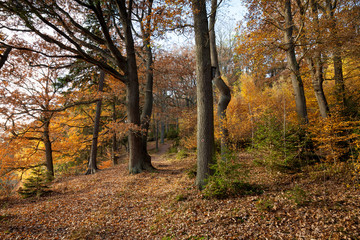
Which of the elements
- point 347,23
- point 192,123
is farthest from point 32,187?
point 347,23

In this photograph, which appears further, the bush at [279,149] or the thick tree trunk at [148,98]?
the thick tree trunk at [148,98]

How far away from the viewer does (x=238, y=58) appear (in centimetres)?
741

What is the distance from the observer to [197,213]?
13.0 ft

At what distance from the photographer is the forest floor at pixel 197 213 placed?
3018 millimetres

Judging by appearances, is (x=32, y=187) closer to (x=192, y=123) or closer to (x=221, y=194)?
(x=221, y=194)

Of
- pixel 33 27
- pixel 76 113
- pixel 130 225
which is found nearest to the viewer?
pixel 130 225

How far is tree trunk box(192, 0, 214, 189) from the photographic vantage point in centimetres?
511

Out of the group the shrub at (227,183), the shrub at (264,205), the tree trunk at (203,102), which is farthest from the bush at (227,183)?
the shrub at (264,205)

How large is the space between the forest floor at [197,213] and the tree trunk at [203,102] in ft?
2.68

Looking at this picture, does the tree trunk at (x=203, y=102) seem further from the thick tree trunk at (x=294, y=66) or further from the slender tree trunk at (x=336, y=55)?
the slender tree trunk at (x=336, y=55)

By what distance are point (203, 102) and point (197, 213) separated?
9.35 ft

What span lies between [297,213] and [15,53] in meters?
11.8

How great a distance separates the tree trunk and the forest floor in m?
0.82

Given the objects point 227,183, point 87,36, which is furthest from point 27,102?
point 227,183
